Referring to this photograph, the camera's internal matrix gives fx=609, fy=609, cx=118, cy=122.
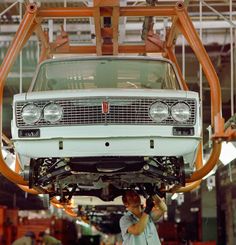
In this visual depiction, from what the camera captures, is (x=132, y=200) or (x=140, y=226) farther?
(x=132, y=200)

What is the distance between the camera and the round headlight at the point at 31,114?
520 cm

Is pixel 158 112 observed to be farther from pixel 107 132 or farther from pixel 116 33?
pixel 116 33

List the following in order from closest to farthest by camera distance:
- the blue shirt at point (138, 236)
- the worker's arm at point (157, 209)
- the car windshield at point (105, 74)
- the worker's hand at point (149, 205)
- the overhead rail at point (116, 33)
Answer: the overhead rail at point (116, 33), the blue shirt at point (138, 236), the worker's hand at point (149, 205), the worker's arm at point (157, 209), the car windshield at point (105, 74)

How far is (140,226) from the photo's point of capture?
5566mm

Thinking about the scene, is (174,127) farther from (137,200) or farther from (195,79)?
(195,79)

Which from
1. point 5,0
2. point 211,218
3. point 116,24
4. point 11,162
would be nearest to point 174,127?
point 116,24

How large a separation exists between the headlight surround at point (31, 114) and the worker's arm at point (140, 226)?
4.44ft

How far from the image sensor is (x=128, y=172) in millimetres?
5531

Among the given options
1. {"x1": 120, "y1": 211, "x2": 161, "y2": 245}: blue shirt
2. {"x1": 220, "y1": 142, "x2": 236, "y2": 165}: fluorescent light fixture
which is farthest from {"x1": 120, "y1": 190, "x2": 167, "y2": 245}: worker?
{"x1": 220, "y1": 142, "x2": 236, "y2": 165}: fluorescent light fixture

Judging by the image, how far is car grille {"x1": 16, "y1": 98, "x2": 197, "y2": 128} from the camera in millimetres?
5152

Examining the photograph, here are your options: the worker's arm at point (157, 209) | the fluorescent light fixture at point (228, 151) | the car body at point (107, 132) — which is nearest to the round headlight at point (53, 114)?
the car body at point (107, 132)

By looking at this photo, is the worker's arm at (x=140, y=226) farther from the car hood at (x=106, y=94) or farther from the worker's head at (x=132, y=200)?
the car hood at (x=106, y=94)

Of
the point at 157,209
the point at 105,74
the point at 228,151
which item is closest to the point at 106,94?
the point at 105,74

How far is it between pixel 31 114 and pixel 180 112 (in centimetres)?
127
